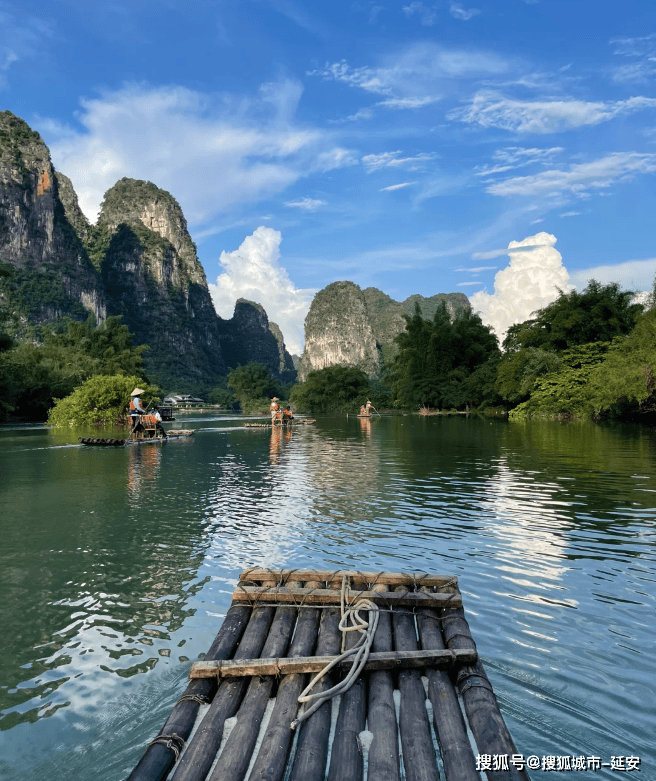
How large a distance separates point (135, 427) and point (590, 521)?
25.6 m

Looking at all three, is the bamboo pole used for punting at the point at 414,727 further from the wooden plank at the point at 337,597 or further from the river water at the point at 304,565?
the river water at the point at 304,565

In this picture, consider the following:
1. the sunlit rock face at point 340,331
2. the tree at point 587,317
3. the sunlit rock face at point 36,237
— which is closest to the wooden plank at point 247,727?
the tree at point 587,317

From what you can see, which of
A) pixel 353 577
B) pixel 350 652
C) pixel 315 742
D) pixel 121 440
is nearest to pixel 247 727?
pixel 315 742

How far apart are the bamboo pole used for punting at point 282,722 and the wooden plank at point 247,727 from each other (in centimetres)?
6

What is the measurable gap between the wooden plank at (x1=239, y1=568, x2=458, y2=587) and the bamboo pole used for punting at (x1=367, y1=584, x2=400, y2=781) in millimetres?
1080

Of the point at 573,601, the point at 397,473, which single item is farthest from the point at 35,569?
the point at 397,473

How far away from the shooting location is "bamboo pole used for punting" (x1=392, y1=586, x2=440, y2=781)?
287 centimetres

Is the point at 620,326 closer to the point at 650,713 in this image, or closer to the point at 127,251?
the point at 650,713

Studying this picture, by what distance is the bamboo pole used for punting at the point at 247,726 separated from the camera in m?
2.82

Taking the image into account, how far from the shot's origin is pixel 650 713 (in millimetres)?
4070

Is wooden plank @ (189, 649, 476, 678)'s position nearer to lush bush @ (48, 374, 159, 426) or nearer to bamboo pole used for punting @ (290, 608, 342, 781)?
bamboo pole used for punting @ (290, 608, 342, 781)

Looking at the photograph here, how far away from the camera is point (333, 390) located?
85.3 metres

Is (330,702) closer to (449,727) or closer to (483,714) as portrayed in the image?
(449,727)

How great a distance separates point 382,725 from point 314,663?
2.15ft
